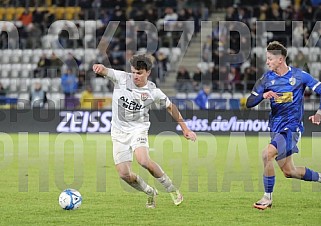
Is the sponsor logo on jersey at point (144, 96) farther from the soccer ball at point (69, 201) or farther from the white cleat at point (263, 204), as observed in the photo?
the white cleat at point (263, 204)

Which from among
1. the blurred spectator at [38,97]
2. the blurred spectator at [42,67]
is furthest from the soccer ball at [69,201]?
the blurred spectator at [42,67]

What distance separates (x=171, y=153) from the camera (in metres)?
20.2

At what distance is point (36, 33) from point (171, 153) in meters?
11.5

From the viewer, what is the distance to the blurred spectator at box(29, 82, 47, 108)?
85.8 ft

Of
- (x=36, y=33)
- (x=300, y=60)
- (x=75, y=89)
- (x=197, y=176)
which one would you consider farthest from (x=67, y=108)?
(x=197, y=176)

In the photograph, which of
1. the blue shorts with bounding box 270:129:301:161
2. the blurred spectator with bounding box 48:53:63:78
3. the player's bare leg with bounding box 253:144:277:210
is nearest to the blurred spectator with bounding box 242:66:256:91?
the blurred spectator with bounding box 48:53:63:78

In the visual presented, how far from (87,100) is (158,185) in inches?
490

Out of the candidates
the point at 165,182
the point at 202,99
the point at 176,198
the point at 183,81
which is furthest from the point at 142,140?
the point at 183,81

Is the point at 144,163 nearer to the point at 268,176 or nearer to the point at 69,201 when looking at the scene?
the point at 69,201

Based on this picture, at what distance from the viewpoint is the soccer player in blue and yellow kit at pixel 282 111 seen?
37.3 ft

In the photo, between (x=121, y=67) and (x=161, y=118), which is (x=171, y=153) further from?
(x=121, y=67)

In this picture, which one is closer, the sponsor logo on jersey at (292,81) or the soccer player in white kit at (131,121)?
the soccer player in white kit at (131,121)

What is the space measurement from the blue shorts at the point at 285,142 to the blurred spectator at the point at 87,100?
1476cm

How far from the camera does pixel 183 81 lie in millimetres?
27016
